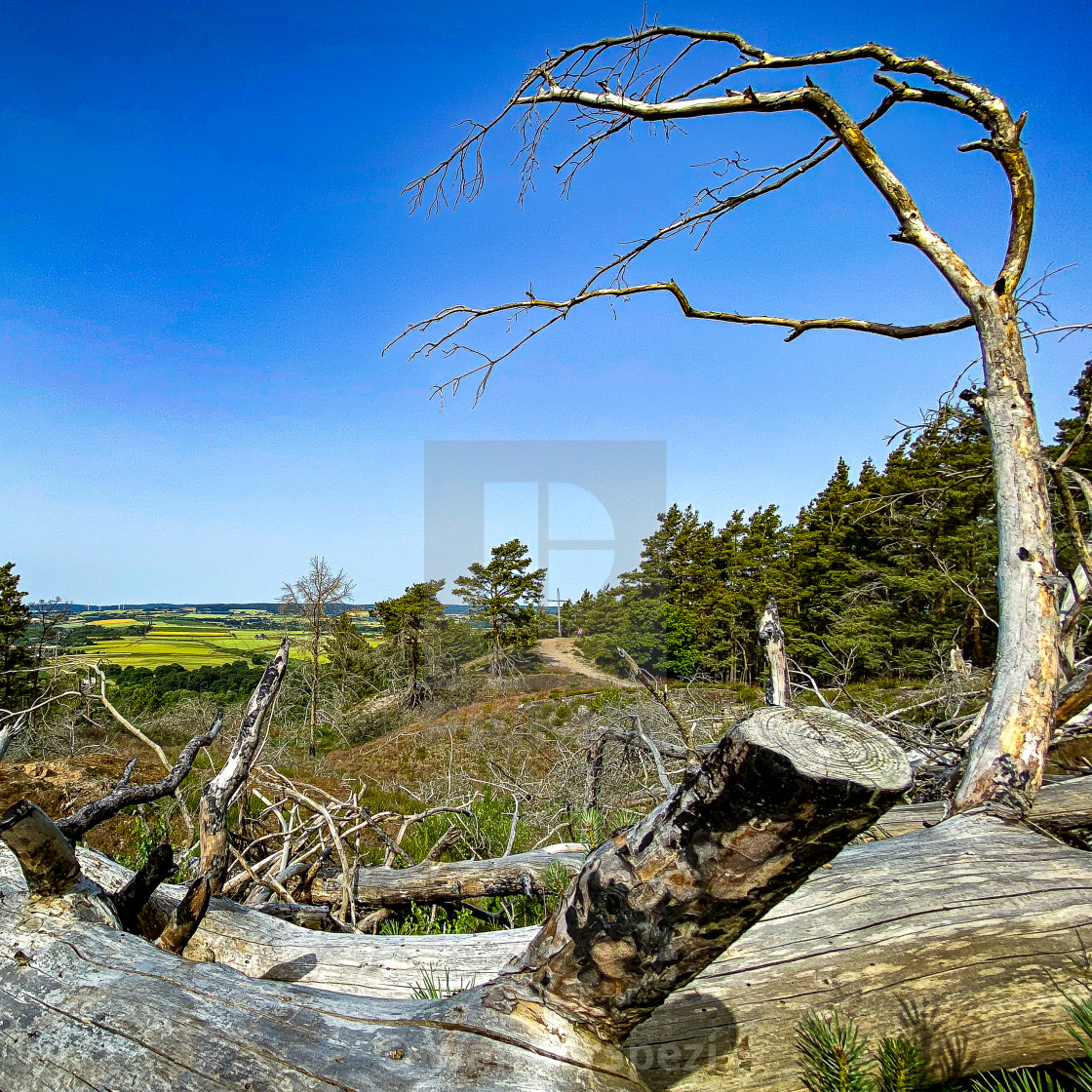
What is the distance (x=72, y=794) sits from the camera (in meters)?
7.07

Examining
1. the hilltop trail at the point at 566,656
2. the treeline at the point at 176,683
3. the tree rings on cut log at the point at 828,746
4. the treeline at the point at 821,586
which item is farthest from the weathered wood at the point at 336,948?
the hilltop trail at the point at 566,656

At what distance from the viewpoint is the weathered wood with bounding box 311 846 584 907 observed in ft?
12.1

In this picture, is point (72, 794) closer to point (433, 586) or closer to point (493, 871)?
point (493, 871)

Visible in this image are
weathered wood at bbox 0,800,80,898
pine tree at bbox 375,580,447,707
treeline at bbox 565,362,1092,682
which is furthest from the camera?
pine tree at bbox 375,580,447,707

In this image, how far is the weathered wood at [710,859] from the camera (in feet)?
3.23

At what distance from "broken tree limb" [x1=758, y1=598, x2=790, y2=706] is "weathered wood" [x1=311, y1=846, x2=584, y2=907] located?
1.67m

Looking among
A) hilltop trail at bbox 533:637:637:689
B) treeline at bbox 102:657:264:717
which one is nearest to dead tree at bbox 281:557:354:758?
treeline at bbox 102:657:264:717

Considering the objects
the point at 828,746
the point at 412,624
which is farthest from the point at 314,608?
the point at 828,746

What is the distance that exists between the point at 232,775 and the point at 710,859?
2278mm

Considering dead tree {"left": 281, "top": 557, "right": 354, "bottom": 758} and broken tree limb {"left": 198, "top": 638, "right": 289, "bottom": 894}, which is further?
dead tree {"left": 281, "top": 557, "right": 354, "bottom": 758}

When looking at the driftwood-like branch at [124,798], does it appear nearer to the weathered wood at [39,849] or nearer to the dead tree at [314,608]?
the weathered wood at [39,849]

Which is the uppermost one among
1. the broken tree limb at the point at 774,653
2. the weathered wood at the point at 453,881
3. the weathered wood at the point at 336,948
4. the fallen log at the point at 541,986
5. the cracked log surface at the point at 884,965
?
the broken tree limb at the point at 774,653

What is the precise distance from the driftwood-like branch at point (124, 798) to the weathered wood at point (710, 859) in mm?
1990

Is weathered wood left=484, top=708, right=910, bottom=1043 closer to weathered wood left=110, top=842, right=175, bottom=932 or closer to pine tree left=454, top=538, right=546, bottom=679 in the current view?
weathered wood left=110, top=842, right=175, bottom=932
